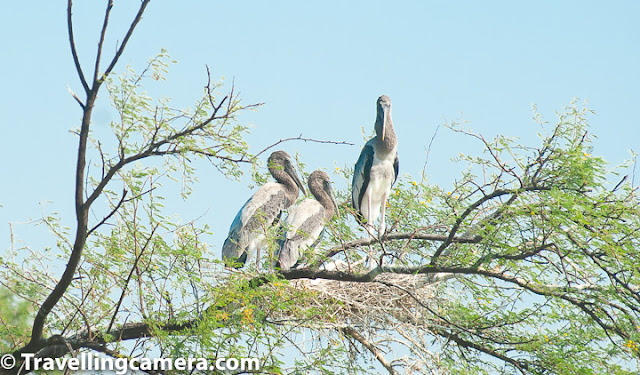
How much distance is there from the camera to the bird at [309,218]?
8.16 m

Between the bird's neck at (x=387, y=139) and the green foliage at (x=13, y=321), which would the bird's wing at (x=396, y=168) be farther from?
the green foliage at (x=13, y=321)

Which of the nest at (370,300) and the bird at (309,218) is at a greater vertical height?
the bird at (309,218)

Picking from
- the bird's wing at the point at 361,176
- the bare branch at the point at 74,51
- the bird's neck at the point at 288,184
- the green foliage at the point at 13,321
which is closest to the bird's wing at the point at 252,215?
the bird's neck at the point at 288,184

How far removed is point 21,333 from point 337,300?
2760 mm

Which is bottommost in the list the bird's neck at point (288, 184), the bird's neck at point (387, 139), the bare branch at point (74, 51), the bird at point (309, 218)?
the bare branch at point (74, 51)

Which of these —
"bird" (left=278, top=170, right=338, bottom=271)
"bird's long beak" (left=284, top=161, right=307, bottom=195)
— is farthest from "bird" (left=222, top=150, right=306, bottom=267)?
"bird" (left=278, top=170, right=338, bottom=271)

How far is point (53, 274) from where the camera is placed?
6.78 meters

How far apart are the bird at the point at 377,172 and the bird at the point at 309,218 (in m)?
0.49

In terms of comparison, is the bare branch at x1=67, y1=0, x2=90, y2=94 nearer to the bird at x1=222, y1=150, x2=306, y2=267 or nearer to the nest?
the nest

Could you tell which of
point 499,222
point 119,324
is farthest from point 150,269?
point 499,222

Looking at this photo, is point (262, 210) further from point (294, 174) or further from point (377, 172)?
point (377, 172)

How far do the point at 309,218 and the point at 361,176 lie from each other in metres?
1.40

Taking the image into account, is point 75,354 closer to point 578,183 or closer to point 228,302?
point 228,302

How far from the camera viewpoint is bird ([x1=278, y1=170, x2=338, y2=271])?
816cm
